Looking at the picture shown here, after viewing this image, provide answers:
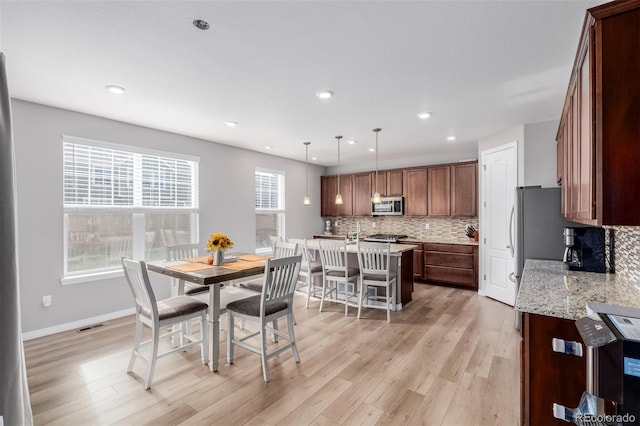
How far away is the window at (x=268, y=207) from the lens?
5832 millimetres

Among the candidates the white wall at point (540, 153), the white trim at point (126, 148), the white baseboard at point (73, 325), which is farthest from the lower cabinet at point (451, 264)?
the white baseboard at point (73, 325)

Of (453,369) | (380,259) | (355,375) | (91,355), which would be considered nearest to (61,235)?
(91,355)

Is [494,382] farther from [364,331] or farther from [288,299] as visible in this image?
[288,299]

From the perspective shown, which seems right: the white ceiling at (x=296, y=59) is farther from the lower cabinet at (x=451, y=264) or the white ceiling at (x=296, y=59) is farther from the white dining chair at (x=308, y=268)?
the lower cabinet at (x=451, y=264)

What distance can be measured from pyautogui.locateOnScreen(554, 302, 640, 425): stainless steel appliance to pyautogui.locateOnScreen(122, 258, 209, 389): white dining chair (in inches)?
96.7

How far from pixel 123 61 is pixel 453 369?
3672 millimetres

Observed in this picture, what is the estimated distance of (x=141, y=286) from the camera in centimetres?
236

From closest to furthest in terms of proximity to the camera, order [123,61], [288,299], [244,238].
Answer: [123,61] → [288,299] → [244,238]

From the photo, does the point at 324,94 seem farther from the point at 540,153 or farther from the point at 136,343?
the point at 540,153

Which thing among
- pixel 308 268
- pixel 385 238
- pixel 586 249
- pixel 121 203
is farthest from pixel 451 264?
pixel 121 203

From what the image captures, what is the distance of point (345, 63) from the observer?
7.79ft

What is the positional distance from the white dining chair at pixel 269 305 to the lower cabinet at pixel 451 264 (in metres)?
3.56

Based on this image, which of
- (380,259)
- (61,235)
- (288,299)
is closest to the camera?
(288,299)

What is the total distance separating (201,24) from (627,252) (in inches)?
129
